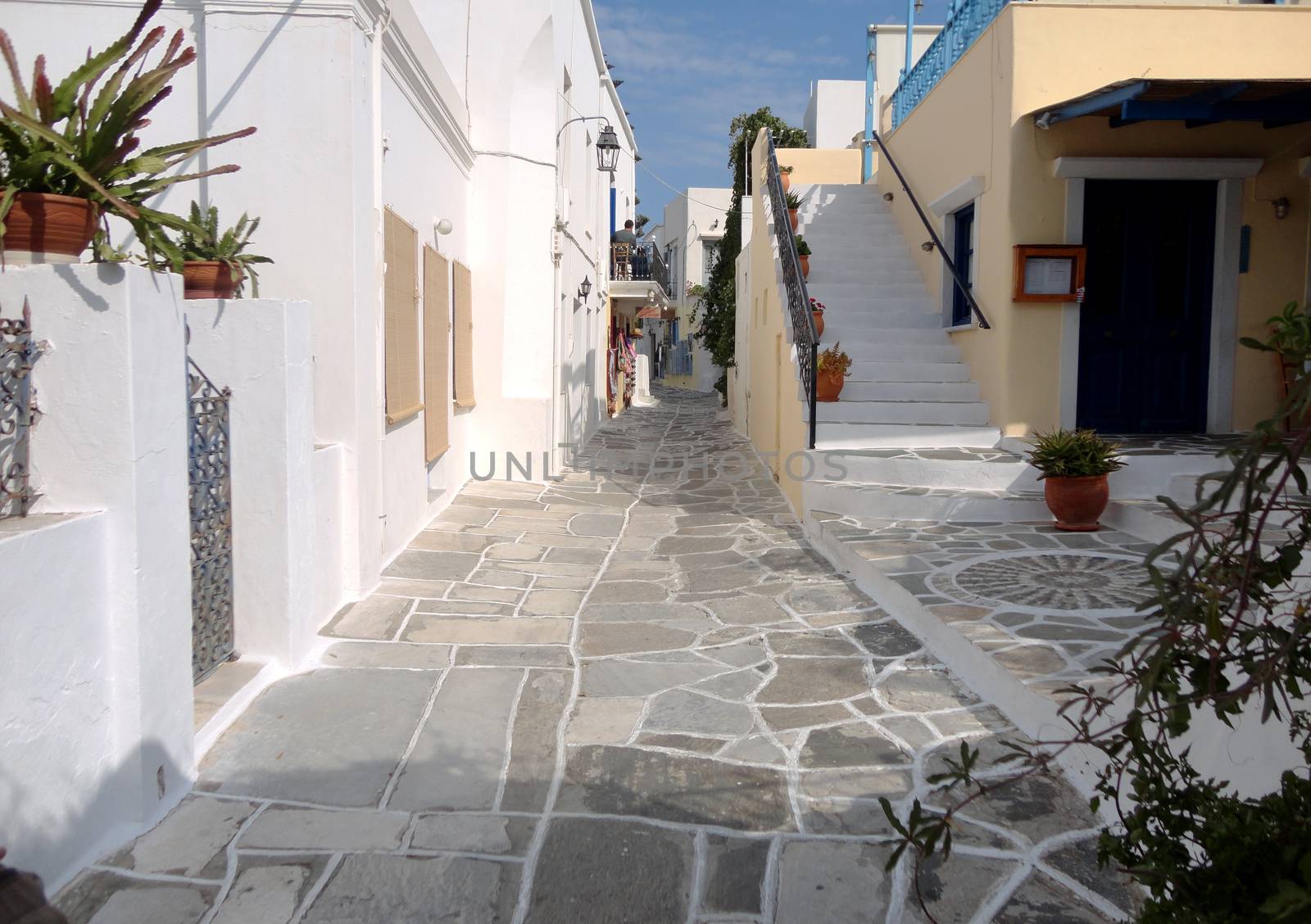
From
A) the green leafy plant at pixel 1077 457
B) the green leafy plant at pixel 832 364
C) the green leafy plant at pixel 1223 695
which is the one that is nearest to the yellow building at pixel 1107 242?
the green leafy plant at pixel 832 364

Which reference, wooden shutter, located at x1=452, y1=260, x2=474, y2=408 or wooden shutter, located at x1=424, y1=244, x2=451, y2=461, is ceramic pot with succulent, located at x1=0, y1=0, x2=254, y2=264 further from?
wooden shutter, located at x1=452, y1=260, x2=474, y2=408

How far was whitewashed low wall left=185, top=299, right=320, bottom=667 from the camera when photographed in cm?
430

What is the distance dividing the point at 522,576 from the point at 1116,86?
17.5 feet

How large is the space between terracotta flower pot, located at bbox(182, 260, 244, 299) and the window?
7.08 m

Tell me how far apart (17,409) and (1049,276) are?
7.31 metres

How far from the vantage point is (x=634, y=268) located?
23.2 m

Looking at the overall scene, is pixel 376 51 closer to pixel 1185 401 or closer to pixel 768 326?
pixel 768 326

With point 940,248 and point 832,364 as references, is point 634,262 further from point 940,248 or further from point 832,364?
point 832,364

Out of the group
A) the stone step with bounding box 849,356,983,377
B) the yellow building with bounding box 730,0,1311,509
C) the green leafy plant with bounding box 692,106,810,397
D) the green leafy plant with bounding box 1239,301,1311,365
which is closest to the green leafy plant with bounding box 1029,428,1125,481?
the yellow building with bounding box 730,0,1311,509

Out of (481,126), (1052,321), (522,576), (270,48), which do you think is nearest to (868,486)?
(1052,321)

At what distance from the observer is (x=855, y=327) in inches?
393

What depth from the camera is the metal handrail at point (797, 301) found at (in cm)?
810

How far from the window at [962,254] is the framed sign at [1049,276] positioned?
147cm

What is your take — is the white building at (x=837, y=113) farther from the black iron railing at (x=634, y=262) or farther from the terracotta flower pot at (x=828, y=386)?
the terracotta flower pot at (x=828, y=386)
